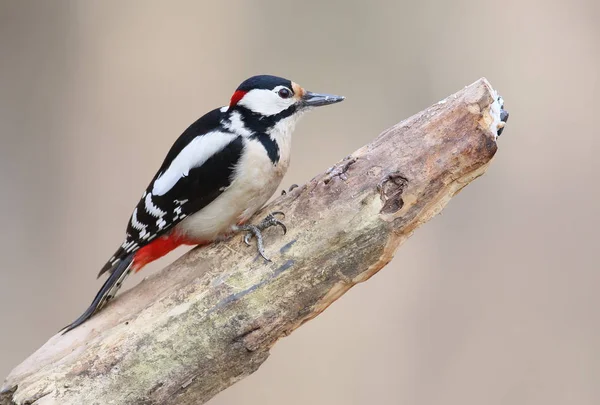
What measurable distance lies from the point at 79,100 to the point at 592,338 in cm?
248

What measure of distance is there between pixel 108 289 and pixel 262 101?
623 mm

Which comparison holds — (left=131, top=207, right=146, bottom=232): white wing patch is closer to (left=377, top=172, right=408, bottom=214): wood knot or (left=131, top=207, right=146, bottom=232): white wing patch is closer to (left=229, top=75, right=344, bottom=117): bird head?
(left=229, top=75, right=344, bottom=117): bird head

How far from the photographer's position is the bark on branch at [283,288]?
1627mm

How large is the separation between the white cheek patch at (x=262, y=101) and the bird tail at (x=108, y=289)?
50 centimetres

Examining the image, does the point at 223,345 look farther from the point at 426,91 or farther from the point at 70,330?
the point at 426,91

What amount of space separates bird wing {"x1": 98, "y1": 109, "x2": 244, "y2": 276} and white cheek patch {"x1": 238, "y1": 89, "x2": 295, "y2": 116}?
9cm

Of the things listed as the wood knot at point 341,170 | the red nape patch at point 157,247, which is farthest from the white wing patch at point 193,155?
the wood knot at point 341,170

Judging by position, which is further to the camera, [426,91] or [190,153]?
[426,91]

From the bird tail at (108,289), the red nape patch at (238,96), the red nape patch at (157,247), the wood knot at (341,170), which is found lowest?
the wood knot at (341,170)

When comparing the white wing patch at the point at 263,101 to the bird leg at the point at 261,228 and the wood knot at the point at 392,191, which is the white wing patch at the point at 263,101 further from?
the wood knot at the point at 392,191

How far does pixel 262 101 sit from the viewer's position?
1874 mm

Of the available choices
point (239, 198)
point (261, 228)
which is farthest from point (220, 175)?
point (261, 228)

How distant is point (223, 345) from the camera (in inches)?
64.6

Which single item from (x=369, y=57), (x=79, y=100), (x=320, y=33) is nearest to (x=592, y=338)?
(x=369, y=57)
